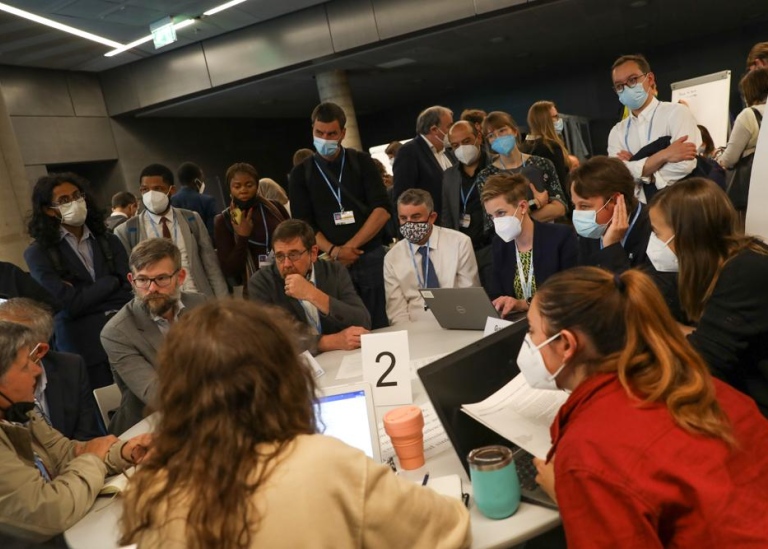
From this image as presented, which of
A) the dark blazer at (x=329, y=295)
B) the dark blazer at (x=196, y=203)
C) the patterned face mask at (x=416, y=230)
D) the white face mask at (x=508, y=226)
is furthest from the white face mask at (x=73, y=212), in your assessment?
the white face mask at (x=508, y=226)

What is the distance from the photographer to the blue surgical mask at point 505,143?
388cm

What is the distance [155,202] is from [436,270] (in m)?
1.94

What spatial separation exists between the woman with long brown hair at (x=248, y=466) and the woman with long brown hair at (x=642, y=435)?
0.31 metres

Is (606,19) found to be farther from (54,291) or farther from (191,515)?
(191,515)

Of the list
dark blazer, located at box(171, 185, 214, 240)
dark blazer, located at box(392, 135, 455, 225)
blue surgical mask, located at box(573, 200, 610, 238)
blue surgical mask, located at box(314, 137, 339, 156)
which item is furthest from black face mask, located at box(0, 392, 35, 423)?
dark blazer, located at box(171, 185, 214, 240)

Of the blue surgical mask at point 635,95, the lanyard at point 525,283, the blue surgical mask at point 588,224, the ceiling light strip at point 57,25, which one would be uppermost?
the ceiling light strip at point 57,25

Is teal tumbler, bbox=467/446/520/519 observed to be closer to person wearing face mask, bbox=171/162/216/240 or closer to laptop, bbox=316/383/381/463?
laptop, bbox=316/383/381/463

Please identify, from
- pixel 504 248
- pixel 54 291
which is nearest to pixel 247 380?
pixel 504 248

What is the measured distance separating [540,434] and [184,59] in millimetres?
8382

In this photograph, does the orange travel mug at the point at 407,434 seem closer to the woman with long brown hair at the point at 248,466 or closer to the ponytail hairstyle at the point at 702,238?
the woman with long brown hair at the point at 248,466

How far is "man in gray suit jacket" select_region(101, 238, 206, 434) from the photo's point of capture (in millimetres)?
2482

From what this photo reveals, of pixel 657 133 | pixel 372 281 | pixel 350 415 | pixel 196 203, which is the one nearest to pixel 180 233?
pixel 196 203

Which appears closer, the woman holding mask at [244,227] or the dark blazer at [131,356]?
the dark blazer at [131,356]

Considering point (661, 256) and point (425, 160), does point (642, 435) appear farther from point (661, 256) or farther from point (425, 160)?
point (425, 160)
